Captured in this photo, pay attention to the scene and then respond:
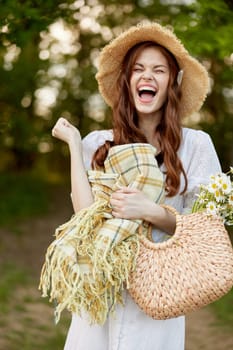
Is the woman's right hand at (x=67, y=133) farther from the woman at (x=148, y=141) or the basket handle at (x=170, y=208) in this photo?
the basket handle at (x=170, y=208)

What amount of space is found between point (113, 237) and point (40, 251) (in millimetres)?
7229

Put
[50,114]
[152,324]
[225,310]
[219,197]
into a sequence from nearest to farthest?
→ 1. [219,197]
2. [152,324]
3. [225,310]
4. [50,114]

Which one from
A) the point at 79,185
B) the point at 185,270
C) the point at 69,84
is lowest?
the point at 185,270

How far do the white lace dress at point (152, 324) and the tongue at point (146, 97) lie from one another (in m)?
0.21

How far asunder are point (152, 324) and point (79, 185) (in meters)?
0.58

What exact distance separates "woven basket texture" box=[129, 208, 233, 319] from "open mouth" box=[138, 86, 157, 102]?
1.73ft

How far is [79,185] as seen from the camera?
229 centimetres

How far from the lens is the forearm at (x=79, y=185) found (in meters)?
2.27

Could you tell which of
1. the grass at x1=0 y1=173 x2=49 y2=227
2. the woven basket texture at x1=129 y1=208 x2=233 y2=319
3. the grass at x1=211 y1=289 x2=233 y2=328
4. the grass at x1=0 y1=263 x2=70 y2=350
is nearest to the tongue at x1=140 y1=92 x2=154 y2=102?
the woven basket texture at x1=129 y1=208 x2=233 y2=319

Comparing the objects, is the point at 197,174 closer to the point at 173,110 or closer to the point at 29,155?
the point at 173,110

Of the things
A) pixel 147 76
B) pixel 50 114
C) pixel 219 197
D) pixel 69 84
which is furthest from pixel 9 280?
pixel 69 84

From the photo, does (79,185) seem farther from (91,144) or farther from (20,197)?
(20,197)

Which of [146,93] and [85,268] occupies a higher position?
[146,93]

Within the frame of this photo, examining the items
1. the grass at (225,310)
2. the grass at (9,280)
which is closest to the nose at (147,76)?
the grass at (225,310)
